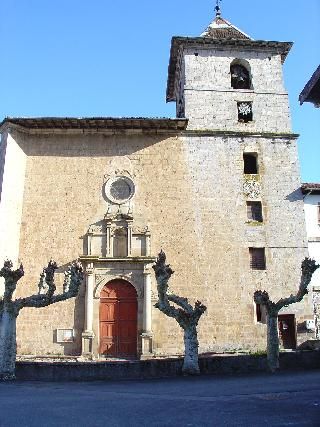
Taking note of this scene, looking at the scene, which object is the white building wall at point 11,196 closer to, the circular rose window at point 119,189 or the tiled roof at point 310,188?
the circular rose window at point 119,189

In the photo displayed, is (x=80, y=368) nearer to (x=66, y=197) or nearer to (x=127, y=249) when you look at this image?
(x=127, y=249)

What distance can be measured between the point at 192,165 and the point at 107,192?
11.6ft

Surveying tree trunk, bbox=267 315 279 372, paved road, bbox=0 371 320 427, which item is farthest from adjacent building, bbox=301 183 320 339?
paved road, bbox=0 371 320 427

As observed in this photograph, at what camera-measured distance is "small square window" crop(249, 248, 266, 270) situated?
1652 centimetres

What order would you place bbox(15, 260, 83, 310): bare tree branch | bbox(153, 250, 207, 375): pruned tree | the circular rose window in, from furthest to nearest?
the circular rose window
bbox(15, 260, 83, 310): bare tree branch
bbox(153, 250, 207, 375): pruned tree

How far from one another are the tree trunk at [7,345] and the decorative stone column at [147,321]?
5.32 metres

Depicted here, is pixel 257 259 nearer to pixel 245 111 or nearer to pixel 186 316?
pixel 186 316

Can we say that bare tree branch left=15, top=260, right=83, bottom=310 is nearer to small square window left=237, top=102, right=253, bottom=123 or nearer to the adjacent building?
the adjacent building

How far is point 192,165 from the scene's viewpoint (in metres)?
17.5

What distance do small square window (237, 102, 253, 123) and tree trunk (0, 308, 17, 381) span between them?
40.6 feet

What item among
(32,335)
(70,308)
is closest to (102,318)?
(70,308)

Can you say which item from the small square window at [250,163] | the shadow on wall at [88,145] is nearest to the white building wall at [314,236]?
the small square window at [250,163]

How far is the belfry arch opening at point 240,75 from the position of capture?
19547mm

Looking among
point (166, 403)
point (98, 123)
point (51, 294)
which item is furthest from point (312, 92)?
point (98, 123)
